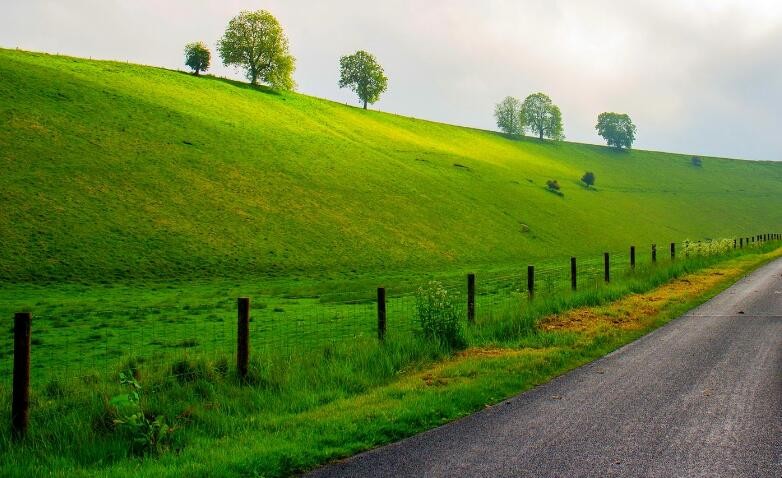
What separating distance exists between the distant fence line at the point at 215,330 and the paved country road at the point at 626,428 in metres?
4.12

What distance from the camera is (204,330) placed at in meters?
21.4

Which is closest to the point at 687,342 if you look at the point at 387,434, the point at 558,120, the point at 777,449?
the point at 777,449

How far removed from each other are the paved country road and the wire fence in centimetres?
458

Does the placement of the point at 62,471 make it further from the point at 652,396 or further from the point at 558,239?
the point at 558,239

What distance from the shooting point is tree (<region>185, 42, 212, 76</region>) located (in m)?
98.2

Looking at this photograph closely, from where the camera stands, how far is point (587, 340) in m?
14.1

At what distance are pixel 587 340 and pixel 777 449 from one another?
7.08m

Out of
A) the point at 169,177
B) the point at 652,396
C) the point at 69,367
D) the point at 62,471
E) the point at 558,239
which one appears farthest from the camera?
the point at 558,239

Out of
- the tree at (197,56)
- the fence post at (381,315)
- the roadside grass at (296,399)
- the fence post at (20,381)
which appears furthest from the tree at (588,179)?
the fence post at (20,381)

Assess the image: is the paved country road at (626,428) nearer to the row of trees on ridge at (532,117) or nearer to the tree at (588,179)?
the tree at (588,179)

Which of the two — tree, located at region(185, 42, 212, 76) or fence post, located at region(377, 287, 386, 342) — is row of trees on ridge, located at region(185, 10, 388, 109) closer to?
tree, located at region(185, 42, 212, 76)

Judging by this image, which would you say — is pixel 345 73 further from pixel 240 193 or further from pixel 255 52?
pixel 240 193

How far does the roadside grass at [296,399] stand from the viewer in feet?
24.2

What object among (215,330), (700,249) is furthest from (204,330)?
(700,249)
